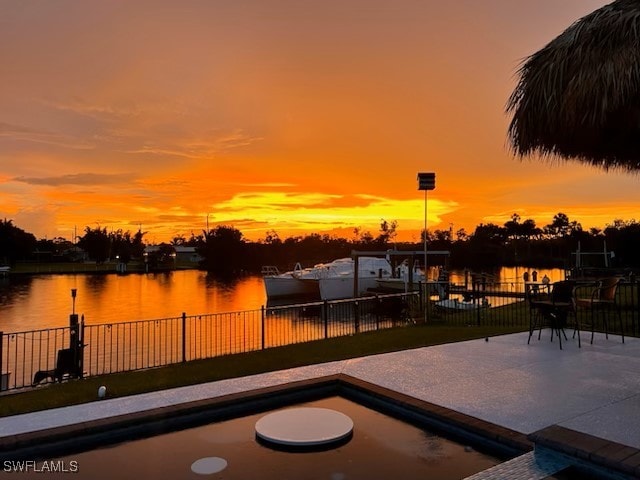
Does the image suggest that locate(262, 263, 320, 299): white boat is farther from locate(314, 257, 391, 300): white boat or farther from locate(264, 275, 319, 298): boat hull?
locate(314, 257, 391, 300): white boat

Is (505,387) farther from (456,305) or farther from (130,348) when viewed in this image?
(456,305)

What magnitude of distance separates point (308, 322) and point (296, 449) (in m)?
17.8

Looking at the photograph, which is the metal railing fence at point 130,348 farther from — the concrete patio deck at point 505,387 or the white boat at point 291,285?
the white boat at point 291,285

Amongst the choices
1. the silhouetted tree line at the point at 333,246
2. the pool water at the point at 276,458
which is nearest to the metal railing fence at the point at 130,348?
the pool water at the point at 276,458

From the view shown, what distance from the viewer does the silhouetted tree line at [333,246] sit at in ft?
237

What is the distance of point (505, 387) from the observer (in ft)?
15.7

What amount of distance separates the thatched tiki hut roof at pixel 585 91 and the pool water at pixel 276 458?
9.08 feet

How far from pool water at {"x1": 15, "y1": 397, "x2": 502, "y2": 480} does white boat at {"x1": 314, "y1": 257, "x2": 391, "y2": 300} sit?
24.1 meters

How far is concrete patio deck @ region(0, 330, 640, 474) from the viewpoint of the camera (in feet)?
12.2

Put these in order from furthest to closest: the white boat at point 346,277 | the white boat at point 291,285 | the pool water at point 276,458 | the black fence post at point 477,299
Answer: the white boat at point 291,285, the white boat at point 346,277, the black fence post at point 477,299, the pool water at point 276,458

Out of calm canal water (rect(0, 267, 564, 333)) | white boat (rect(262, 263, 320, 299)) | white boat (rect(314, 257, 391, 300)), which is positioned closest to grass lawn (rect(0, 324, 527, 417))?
calm canal water (rect(0, 267, 564, 333))

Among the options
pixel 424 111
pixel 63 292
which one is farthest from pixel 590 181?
pixel 63 292

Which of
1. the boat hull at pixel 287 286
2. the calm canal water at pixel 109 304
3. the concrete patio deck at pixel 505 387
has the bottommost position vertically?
the calm canal water at pixel 109 304

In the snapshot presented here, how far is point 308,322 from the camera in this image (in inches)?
838
